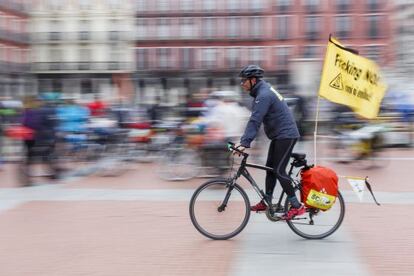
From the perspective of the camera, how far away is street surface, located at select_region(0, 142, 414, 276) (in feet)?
19.2

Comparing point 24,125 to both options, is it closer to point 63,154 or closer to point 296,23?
point 63,154

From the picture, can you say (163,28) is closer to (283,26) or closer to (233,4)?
(233,4)

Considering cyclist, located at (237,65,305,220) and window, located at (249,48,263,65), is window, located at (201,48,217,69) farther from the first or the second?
cyclist, located at (237,65,305,220)

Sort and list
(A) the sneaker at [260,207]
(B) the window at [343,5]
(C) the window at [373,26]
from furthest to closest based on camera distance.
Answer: (B) the window at [343,5]
(C) the window at [373,26]
(A) the sneaker at [260,207]

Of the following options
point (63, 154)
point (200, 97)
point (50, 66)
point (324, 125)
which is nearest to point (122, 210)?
point (63, 154)

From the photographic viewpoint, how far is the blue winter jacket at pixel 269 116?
6.70 meters

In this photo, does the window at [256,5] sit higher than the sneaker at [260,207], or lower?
higher

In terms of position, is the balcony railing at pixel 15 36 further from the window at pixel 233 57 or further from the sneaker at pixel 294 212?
the sneaker at pixel 294 212

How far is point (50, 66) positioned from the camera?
7081 centimetres

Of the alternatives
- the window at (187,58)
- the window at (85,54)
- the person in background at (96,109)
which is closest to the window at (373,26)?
the window at (187,58)

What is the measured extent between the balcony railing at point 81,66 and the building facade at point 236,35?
1.89 m

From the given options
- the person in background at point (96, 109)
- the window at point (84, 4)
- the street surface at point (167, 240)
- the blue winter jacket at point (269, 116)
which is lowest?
the street surface at point (167, 240)

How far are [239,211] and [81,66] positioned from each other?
65.8 m

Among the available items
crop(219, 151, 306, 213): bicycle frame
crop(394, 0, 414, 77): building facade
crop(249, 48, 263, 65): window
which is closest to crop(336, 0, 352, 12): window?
crop(249, 48, 263, 65): window
